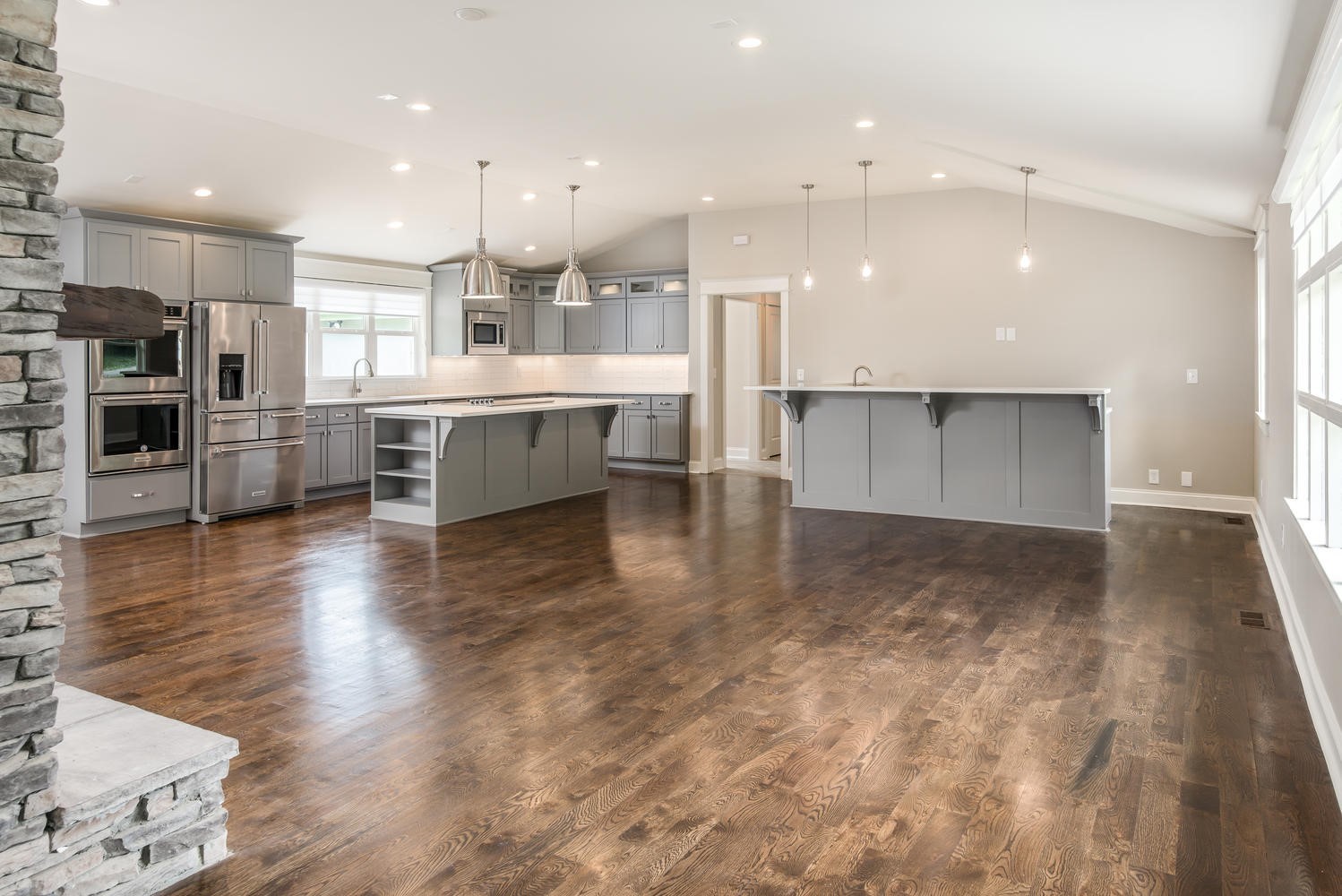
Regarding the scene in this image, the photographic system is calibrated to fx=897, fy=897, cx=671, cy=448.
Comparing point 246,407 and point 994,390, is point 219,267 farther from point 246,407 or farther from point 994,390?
point 994,390

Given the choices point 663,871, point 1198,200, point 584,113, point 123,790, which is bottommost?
point 663,871

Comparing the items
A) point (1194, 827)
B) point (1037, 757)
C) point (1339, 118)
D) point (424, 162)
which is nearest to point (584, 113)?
point (424, 162)

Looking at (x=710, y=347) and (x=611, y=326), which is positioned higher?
(x=611, y=326)

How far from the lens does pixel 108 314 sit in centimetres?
202

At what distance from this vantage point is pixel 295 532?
21.4 ft

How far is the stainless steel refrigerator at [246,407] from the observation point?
6906mm

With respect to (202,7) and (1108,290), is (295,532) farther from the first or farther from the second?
(1108,290)

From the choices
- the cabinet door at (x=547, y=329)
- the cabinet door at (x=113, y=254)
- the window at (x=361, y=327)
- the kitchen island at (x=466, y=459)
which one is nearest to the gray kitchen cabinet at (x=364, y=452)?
the window at (x=361, y=327)

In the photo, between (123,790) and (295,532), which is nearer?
(123,790)

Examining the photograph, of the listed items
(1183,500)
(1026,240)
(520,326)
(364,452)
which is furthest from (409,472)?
(1183,500)

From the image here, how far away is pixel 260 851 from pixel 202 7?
356 cm

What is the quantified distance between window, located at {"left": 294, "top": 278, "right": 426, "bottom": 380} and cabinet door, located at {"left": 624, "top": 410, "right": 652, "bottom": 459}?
7.95ft

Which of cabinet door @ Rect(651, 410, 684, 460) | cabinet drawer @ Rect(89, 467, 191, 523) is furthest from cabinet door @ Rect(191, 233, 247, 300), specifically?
cabinet door @ Rect(651, 410, 684, 460)

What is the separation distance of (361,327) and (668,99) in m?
5.27
